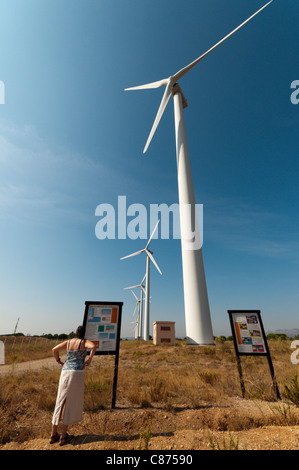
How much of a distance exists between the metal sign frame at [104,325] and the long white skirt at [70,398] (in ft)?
6.78

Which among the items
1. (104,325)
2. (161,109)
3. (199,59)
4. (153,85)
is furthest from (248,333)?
(153,85)

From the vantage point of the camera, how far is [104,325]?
684cm

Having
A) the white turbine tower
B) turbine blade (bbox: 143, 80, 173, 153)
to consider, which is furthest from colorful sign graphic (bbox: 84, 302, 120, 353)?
turbine blade (bbox: 143, 80, 173, 153)

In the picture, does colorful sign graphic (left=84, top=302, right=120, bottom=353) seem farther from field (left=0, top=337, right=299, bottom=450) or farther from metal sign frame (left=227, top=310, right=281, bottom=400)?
metal sign frame (left=227, top=310, right=281, bottom=400)

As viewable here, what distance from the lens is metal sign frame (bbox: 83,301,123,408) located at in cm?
661

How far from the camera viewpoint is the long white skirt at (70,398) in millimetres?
4156

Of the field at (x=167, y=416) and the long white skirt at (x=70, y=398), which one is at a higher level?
the long white skirt at (x=70, y=398)

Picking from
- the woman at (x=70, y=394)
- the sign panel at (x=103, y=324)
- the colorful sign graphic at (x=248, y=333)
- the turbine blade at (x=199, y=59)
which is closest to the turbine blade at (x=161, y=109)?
the turbine blade at (x=199, y=59)

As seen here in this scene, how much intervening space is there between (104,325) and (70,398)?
2620mm

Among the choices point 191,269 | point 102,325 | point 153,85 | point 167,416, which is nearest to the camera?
point 167,416

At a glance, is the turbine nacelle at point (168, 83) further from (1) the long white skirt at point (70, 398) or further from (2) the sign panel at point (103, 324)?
(1) the long white skirt at point (70, 398)

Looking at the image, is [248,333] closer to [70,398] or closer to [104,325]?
[104,325]
